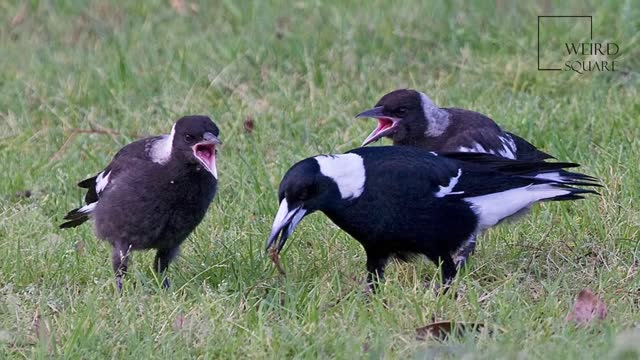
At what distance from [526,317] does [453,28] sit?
429 centimetres

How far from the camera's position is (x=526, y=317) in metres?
5.07

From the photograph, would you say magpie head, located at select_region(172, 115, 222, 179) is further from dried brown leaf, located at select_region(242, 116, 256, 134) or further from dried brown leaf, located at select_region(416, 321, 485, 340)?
dried brown leaf, located at select_region(242, 116, 256, 134)

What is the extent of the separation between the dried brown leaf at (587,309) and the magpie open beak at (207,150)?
5.34 ft

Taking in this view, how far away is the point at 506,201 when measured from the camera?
5.81 metres

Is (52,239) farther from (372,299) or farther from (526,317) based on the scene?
(526,317)

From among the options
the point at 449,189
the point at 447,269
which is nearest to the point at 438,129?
the point at 449,189

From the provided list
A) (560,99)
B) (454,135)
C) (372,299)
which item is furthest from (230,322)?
(560,99)

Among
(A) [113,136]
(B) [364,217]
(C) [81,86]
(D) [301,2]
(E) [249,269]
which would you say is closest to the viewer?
(B) [364,217]

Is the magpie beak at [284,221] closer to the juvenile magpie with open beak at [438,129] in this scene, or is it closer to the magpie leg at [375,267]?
the magpie leg at [375,267]

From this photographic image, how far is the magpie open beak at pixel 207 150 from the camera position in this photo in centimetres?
570

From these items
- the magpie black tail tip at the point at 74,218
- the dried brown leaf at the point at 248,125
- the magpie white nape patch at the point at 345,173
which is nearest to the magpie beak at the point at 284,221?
the magpie white nape patch at the point at 345,173

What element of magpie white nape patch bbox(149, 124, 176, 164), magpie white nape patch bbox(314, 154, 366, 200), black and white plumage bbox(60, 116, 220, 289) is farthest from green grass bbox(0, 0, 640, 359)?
magpie white nape patch bbox(149, 124, 176, 164)

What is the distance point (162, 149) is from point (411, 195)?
3.89 ft

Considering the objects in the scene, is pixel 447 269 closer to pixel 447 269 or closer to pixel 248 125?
pixel 447 269
